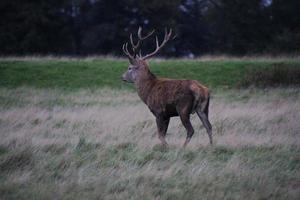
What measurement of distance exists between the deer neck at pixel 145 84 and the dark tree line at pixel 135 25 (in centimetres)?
2603

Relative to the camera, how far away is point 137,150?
30.5 ft

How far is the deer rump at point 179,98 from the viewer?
9.84 m

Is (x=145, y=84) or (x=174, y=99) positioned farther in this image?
(x=145, y=84)

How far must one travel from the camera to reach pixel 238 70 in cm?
2280

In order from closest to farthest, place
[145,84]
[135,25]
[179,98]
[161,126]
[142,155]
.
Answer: [142,155] < [179,98] < [161,126] < [145,84] < [135,25]

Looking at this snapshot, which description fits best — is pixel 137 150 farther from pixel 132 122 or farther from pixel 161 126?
pixel 132 122

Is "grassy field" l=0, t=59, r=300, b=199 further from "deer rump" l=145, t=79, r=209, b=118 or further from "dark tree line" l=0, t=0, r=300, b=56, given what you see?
"dark tree line" l=0, t=0, r=300, b=56

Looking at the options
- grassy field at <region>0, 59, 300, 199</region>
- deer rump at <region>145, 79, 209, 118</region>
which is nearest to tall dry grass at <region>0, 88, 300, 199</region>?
grassy field at <region>0, 59, 300, 199</region>

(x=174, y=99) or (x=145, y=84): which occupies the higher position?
(x=145, y=84)

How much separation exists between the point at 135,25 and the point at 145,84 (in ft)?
101

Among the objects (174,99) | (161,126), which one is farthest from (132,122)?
(174,99)

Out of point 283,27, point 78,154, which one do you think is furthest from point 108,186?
point 283,27

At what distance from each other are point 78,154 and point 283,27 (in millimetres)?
32866

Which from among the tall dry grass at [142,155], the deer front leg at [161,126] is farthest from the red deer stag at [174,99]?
the tall dry grass at [142,155]
